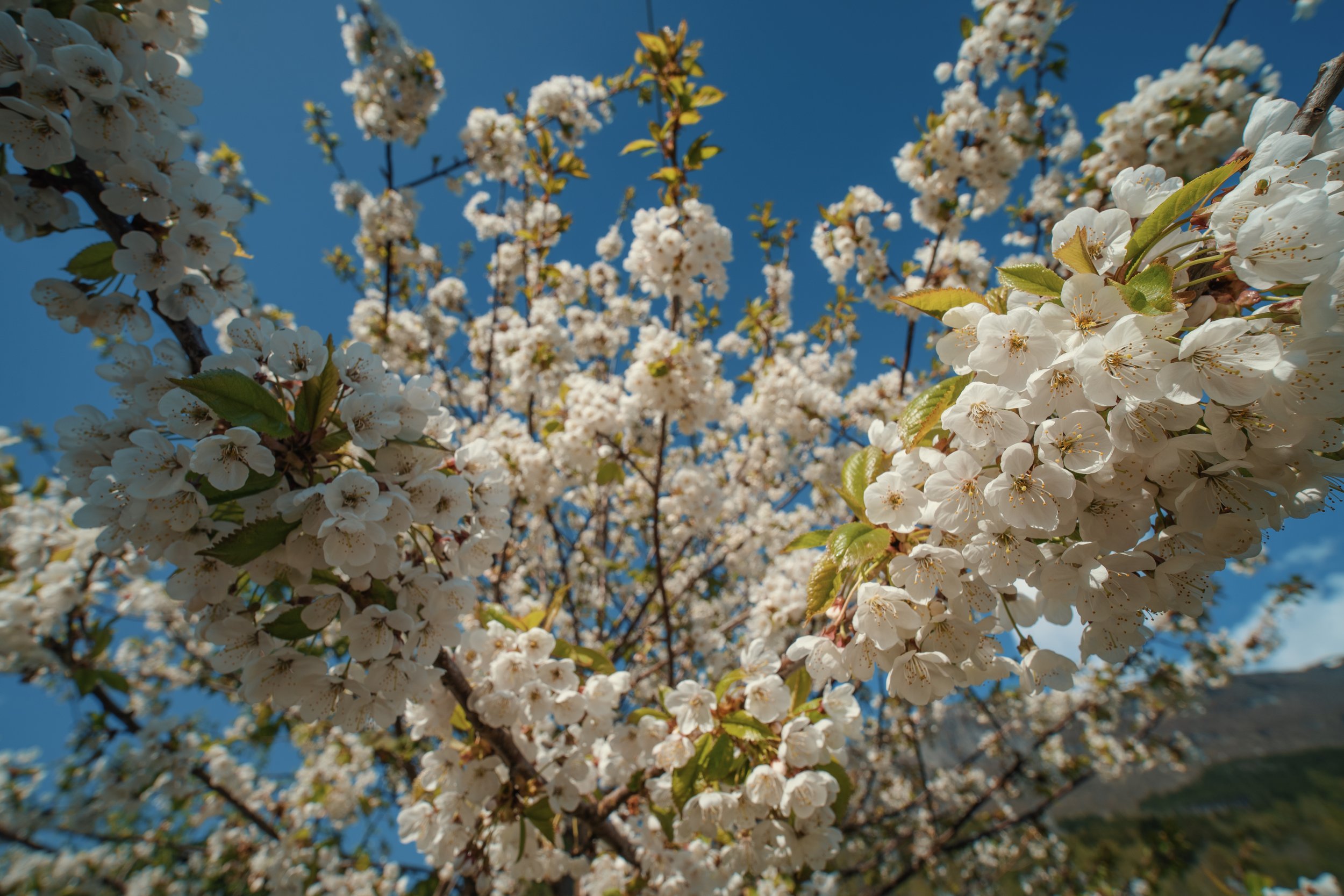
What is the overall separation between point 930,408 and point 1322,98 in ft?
2.90

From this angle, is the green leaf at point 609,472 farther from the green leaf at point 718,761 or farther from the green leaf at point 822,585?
the green leaf at point 822,585

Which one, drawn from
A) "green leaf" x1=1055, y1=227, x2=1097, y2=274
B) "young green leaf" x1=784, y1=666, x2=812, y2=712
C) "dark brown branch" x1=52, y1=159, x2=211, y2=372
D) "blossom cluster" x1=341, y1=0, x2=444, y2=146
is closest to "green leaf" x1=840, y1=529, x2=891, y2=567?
"green leaf" x1=1055, y1=227, x2=1097, y2=274

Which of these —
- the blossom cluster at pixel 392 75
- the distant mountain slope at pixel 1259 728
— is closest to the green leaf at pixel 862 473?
the blossom cluster at pixel 392 75

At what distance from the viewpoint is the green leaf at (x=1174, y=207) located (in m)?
0.90

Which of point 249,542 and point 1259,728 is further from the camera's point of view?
point 1259,728

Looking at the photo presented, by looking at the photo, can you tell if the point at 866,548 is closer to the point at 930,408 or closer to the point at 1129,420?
the point at 930,408

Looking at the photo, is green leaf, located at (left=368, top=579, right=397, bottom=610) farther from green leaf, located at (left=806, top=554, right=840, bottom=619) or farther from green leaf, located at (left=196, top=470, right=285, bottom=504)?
green leaf, located at (left=806, top=554, right=840, bottom=619)

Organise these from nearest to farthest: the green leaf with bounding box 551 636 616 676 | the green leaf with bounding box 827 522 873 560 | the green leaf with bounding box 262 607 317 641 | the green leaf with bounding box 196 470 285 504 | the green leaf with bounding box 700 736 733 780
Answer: the green leaf with bounding box 827 522 873 560, the green leaf with bounding box 196 470 285 504, the green leaf with bounding box 262 607 317 641, the green leaf with bounding box 700 736 733 780, the green leaf with bounding box 551 636 616 676

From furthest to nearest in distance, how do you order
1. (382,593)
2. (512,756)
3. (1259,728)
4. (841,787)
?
(1259,728) < (512,756) < (841,787) < (382,593)

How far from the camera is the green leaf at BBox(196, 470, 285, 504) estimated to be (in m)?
1.18

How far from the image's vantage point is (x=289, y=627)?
1302mm

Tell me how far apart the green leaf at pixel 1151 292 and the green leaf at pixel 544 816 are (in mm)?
2077

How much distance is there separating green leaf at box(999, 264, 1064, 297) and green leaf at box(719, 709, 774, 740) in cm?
130

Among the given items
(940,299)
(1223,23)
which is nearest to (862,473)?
(940,299)
